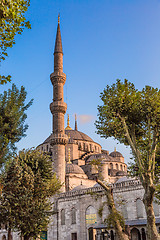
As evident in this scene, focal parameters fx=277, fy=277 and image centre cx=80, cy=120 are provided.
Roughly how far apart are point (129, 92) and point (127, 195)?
14.9 meters

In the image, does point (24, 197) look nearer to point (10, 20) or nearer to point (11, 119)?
point (11, 119)

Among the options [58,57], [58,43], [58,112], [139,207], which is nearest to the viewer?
[139,207]

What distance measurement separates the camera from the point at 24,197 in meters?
14.7

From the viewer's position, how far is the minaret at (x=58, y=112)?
32.4 m

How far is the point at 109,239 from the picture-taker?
927 inches

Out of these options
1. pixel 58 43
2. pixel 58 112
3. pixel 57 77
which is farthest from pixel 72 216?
pixel 58 43

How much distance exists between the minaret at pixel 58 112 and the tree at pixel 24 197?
51.1ft

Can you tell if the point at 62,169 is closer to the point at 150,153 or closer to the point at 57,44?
the point at 57,44

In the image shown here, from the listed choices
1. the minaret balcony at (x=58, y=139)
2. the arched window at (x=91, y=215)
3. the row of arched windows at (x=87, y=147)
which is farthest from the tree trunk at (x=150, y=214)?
the row of arched windows at (x=87, y=147)

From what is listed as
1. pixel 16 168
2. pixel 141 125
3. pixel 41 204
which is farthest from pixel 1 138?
pixel 141 125

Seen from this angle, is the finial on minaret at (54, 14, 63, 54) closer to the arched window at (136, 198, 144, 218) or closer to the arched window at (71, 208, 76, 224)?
the arched window at (71, 208, 76, 224)

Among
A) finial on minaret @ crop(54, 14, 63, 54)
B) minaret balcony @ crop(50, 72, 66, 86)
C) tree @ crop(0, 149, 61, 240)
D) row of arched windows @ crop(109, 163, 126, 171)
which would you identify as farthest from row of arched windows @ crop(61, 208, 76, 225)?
finial on minaret @ crop(54, 14, 63, 54)

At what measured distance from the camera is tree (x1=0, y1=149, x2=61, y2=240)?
14.7 metres

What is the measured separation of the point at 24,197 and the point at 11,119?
506 cm
